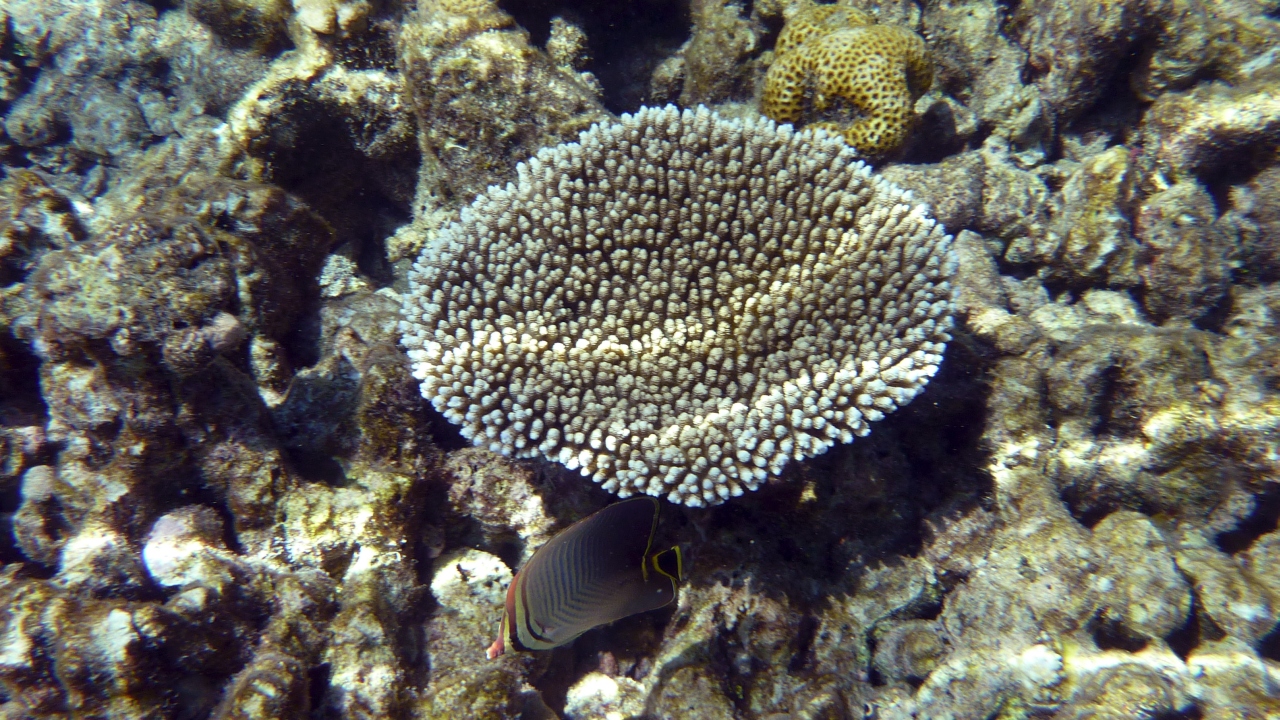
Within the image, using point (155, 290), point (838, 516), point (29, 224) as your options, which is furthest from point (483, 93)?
point (838, 516)

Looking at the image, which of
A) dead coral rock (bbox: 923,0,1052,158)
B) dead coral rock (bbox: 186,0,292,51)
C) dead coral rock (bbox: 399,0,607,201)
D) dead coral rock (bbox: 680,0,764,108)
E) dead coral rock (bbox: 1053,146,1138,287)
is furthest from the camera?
dead coral rock (bbox: 186,0,292,51)

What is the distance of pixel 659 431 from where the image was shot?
2.79 m

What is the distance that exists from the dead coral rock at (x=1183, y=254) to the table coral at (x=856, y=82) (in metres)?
1.73

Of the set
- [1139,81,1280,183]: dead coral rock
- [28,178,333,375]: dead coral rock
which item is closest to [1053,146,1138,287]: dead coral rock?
[1139,81,1280,183]: dead coral rock

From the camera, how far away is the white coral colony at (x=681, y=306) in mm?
2701

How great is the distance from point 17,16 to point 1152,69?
40.5 ft

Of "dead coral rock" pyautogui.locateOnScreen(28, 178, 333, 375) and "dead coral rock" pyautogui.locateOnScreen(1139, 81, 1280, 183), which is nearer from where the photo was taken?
"dead coral rock" pyautogui.locateOnScreen(28, 178, 333, 375)

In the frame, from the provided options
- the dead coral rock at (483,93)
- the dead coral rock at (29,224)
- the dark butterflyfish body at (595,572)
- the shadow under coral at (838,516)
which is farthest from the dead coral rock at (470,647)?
the dead coral rock at (29,224)

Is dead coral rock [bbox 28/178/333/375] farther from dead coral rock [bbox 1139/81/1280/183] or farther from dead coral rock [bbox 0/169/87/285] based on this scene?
dead coral rock [bbox 1139/81/1280/183]

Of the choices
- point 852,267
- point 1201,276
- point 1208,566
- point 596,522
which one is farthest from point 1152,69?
point 596,522

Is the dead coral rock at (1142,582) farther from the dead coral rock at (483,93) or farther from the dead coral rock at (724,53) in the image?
the dead coral rock at (724,53)

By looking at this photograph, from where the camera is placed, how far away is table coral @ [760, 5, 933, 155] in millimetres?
3898

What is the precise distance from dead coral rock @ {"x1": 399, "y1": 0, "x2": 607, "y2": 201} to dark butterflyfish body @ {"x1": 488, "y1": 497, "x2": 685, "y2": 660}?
2547 mm

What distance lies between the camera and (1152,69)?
4020 millimetres
